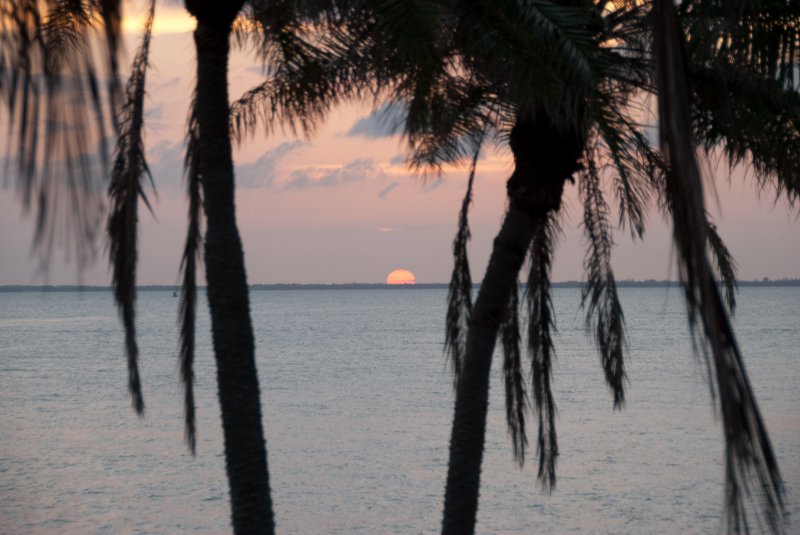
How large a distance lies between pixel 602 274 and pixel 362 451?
1049 inches

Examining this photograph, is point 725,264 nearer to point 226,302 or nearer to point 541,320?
point 541,320

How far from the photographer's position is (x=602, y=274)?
36.8 feet

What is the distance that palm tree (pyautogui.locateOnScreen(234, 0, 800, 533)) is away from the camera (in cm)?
102

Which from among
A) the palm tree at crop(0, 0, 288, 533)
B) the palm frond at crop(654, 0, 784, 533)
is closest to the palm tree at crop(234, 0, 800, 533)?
the palm frond at crop(654, 0, 784, 533)

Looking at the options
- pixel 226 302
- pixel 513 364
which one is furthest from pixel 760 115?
pixel 226 302

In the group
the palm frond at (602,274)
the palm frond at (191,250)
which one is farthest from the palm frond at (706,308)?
the palm frond at (602,274)

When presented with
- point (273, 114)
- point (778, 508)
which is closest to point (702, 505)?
point (273, 114)

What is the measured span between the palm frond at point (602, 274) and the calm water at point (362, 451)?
1.43 metres

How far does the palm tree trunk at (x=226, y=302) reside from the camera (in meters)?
6.09

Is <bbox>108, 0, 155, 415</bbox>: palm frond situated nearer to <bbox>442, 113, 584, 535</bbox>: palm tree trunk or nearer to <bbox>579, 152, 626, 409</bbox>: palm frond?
<bbox>442, 113, 584, 535</bbox>: palm tree trunk

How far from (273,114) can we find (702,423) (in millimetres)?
38763

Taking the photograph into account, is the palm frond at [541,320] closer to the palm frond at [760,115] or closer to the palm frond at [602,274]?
the palm frond at [602,274]

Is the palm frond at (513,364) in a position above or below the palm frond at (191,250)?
below

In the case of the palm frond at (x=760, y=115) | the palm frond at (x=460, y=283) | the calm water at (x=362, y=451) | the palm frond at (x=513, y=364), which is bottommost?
the calm water at (x=362, y=451)
